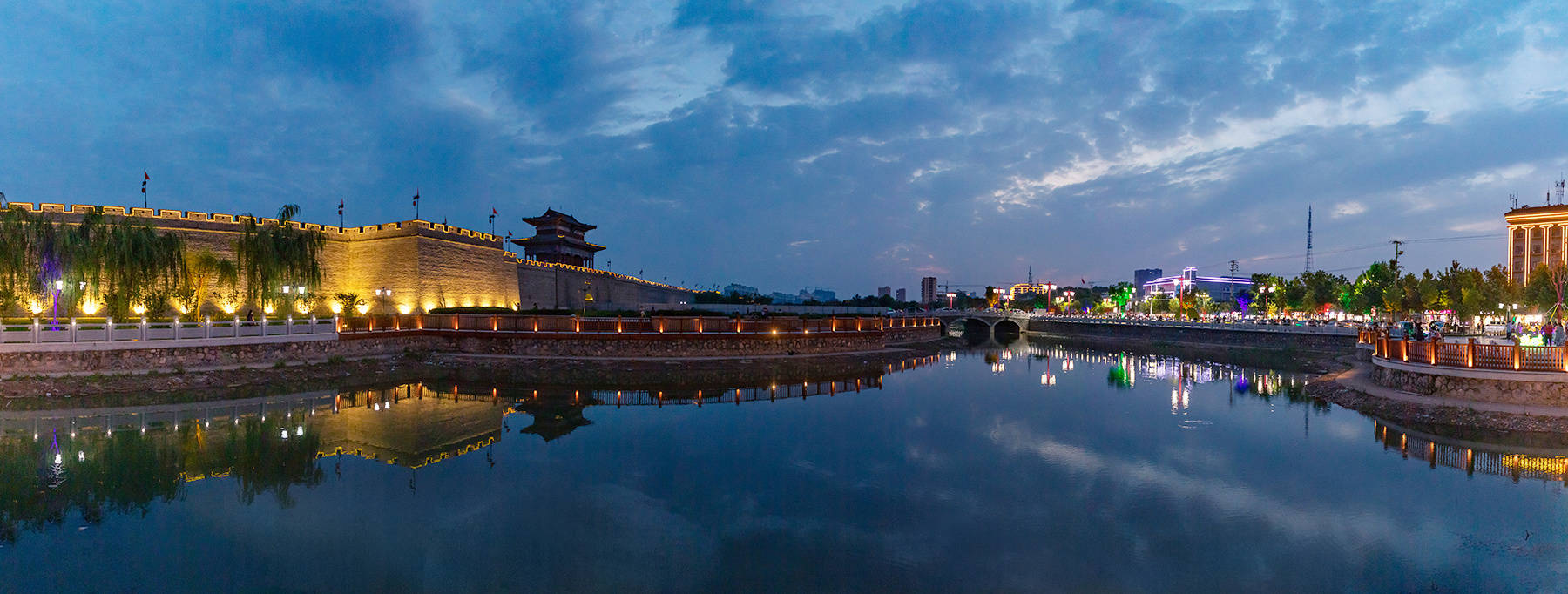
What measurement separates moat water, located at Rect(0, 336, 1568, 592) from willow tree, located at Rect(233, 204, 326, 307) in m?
14.4

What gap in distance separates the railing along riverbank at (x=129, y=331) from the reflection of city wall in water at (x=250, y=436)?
13.4 ft

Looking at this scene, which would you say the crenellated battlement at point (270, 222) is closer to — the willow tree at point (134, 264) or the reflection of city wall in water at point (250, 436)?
the willow tree at point (134, 264)

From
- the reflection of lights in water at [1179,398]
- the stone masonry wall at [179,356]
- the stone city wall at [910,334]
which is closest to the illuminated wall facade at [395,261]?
the stone masonry wall at [179,356]

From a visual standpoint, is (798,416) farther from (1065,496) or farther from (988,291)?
(988,291)

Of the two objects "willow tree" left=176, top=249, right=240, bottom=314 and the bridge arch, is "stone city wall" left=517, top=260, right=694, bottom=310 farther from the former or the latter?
the bridge arch

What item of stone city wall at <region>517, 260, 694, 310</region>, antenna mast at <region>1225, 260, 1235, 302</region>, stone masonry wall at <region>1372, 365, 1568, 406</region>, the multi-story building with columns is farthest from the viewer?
antenna mast at <region>1225, 260, 1235, 302</region>

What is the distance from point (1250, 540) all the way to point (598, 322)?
27862mm

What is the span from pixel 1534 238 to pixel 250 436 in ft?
328

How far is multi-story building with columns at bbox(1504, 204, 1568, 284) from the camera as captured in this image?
60031 mm

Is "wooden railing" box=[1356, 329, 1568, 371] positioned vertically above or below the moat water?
above

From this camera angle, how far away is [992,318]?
75.8m

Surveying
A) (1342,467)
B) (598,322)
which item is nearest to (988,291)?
(598,322)

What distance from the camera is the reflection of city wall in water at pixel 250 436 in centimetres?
1163

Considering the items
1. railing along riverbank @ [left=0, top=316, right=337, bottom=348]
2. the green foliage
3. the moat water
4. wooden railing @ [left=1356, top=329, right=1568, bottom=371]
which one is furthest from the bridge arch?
railing along riverbank @ [left=0, top=316, right=337, bottom=348]
